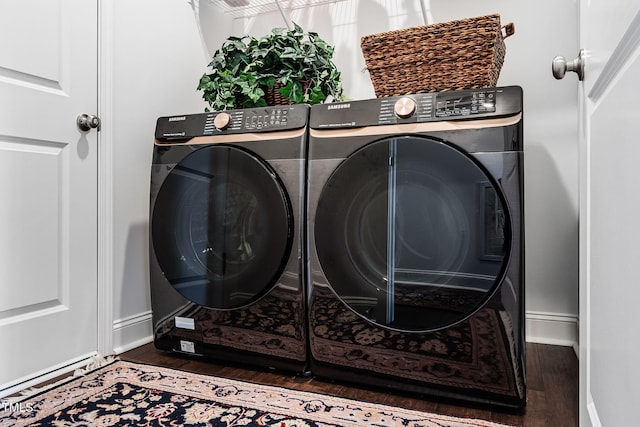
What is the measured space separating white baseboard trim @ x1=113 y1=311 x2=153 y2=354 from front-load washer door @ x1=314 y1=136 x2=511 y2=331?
2.93 feet

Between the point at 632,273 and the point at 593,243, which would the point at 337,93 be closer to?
the point at 593,243

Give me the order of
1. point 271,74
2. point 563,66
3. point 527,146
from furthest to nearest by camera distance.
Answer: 1. point 527,146
2. point 271,74
3. point 563,66

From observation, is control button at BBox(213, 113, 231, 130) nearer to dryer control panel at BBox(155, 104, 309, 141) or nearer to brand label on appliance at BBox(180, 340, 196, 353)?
dryer control panel at BBox(155, 104, 309, 141)

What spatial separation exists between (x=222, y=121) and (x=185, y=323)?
2.43 ft

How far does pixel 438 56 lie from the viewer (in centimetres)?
130

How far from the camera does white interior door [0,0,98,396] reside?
4.15 feet

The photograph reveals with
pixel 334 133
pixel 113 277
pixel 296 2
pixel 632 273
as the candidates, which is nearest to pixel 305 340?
pixel 334 133

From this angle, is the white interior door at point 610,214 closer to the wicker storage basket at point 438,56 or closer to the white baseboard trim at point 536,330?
the wicker storage basket at point 438,56

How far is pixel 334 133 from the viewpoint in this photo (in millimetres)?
1313

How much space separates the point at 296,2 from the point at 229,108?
907 millimetres

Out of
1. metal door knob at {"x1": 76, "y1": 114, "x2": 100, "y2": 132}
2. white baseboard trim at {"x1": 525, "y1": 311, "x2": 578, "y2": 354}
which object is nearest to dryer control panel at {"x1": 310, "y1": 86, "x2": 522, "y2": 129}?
metal door knob at {"x1": 76, "y1": 114, "x2": 100, "y2": 132}

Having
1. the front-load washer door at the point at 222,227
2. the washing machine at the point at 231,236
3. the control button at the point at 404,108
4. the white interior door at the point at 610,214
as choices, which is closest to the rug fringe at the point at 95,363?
the washing machine at the point at 231,236

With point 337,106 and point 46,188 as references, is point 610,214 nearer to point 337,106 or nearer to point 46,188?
point 337,106

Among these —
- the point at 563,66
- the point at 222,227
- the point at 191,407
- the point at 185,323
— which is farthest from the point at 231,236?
the point at 563,66
